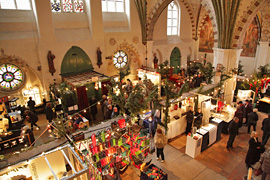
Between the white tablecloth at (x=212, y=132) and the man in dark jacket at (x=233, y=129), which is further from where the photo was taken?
the white tablecloth at (x=212, y=132)

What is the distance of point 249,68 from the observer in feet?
53.1

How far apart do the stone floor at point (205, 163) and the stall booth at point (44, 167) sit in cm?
210

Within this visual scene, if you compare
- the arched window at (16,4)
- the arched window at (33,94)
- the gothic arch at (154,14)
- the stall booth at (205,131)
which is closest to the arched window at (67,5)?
the arched window at (16,4)

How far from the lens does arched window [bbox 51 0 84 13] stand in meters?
10.8

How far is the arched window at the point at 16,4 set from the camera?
31.0 feet

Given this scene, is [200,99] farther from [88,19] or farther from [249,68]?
[249,68]

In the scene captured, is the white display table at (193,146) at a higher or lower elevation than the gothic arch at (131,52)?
lower

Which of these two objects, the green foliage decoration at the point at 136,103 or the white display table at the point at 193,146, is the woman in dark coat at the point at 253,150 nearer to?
the white display table at the point at 193,146

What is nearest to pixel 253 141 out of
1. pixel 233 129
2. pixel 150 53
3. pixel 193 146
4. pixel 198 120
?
pixel 233 129

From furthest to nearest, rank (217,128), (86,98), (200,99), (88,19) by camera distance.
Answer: (88,19) → (86,98) → (200,99) → (217,128)

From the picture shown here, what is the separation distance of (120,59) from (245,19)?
7.93m

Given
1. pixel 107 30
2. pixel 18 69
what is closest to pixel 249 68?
pixel 107 30

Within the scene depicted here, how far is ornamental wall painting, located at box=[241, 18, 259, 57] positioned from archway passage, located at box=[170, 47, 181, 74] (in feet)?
17.7

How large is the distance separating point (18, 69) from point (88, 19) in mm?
4840
